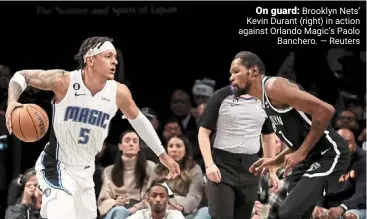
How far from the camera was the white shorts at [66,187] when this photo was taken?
653 centimetres

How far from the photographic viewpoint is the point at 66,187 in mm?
6645

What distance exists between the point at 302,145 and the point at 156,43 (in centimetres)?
452

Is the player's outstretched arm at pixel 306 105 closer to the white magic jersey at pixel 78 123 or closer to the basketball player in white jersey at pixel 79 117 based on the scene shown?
the basketball player in white jersey at pixel 79 117

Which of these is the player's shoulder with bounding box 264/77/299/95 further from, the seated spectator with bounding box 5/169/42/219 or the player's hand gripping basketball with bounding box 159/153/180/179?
the seated spectator with bounding box 5/169/42/219

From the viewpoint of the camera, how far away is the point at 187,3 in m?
10.6

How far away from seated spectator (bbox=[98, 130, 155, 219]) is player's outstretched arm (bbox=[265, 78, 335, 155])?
254 cm

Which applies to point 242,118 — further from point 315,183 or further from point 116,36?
point 116,36

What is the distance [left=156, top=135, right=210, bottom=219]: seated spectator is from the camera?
8844 mm

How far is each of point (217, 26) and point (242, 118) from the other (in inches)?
119

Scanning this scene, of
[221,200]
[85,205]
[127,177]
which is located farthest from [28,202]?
[221,200]

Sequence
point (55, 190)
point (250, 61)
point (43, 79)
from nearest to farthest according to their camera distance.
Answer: point (55, 190)
point (43, 79)
point (250, 61)

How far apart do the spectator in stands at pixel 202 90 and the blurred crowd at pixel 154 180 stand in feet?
1.30

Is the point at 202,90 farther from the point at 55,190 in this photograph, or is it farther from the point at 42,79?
the point at 55,190

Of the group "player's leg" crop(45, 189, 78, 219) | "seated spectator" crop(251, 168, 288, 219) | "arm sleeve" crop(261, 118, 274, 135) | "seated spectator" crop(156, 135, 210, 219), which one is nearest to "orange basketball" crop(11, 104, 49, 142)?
"player's leg" crop(45, 189, 78, 219)
